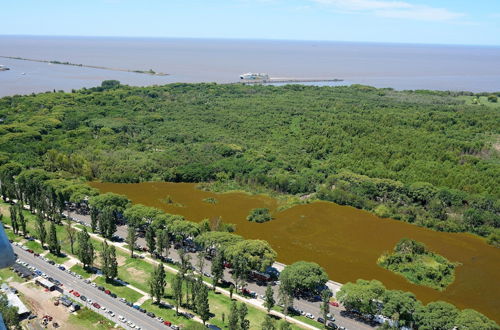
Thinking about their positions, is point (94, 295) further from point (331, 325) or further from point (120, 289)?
point (331, 325)

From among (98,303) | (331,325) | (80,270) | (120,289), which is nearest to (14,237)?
(80,270)

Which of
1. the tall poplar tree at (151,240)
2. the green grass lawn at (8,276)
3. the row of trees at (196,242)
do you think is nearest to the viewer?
the row of trees at (196,242)

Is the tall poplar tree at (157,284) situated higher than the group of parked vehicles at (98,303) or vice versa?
the tall poplar tree at (157,284)

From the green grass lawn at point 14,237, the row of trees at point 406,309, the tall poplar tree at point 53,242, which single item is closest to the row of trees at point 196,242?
the tall poplar tree at point 53,242

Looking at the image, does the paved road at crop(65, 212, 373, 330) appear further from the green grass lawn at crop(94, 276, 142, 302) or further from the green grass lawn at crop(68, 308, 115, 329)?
the green grass lawn at crop(68, 308, 115, 329)

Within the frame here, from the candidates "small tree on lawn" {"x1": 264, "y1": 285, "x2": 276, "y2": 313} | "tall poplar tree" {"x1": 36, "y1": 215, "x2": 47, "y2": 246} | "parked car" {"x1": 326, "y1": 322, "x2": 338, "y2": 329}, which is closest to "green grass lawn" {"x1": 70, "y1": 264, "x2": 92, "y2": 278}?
"tall poplar tree" {"x1": 36, "y1": 215, "x2": 47, "y2": 246}

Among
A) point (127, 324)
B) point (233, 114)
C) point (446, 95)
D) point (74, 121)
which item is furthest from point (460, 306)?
point (446, 95)

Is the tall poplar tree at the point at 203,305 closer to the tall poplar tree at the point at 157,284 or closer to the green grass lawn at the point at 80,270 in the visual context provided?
the tall poplar tree at the point at 157,284

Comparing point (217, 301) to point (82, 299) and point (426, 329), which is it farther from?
point (426, 329)
